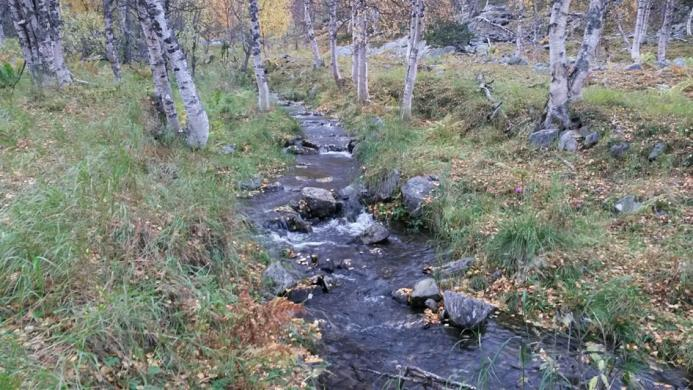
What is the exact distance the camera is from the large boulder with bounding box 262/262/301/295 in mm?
6504

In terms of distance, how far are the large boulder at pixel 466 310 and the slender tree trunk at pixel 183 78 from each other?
25.6 ft

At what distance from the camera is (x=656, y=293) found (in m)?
5.91

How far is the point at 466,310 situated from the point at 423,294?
73cm

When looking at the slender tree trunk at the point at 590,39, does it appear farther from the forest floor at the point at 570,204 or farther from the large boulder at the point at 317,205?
the large boulder at the point at 317,205

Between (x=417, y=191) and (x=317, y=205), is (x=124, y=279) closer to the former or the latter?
(x=317, y=205)

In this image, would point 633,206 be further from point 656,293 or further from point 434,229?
point 434,229

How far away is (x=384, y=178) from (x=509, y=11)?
118 ft

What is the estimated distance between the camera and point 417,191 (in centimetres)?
970

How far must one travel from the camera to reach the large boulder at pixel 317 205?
973cm

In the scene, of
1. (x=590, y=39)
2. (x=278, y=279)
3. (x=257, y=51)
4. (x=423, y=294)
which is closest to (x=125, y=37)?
(x=257, y=51)

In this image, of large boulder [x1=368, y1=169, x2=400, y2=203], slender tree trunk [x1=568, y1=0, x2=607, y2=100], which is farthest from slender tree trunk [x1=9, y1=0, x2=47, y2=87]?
slender tree trunk [x1=568, y1=0, x2=607, y2=100]

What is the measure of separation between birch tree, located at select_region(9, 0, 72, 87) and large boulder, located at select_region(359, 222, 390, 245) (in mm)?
10864

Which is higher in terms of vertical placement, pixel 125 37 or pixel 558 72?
pixel 125 37

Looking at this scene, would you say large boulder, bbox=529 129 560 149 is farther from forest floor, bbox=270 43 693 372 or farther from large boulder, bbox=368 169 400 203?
large boulder, bbox=368 169 400 203
